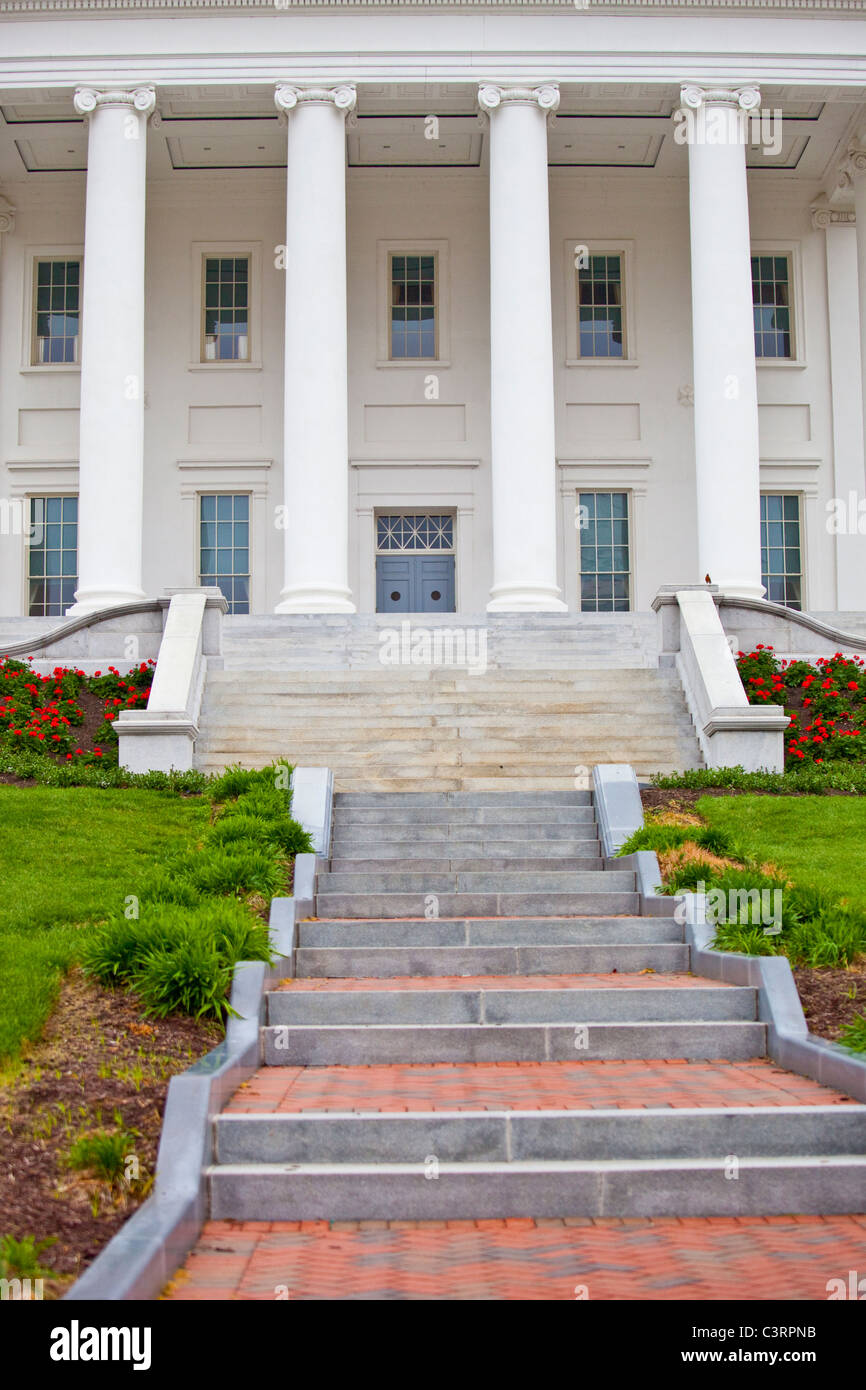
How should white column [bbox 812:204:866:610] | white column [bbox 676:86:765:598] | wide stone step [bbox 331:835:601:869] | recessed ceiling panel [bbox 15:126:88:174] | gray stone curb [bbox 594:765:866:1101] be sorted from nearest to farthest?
gray stone curb [bbox 594:765:866:1101] < wide stone step [bbox 331:835:601:869] < white column [bbox 676:86:765:598] < recessed ceiling panel [bbox 15:126:88:174] < white column [bbox 812:204:866:610]

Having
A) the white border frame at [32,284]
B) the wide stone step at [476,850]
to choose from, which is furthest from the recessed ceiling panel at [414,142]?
the wide stone step at [476,850]

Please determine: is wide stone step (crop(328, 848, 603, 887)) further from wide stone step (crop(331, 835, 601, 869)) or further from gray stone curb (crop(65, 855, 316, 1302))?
gray stone curb (crop(65, 855, 316, 1302))

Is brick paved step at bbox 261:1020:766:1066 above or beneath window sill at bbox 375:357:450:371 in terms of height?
beneath

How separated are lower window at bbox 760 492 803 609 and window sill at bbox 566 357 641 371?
159 inches

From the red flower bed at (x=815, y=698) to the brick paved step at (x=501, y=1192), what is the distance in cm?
986

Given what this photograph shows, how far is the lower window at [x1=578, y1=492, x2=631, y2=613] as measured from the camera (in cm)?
2723

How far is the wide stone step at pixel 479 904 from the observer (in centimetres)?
970

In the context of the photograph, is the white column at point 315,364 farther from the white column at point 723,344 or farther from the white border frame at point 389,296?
the white column at point 723,344

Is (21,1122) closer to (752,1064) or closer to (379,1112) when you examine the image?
(379,1112)

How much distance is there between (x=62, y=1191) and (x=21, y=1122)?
533mm

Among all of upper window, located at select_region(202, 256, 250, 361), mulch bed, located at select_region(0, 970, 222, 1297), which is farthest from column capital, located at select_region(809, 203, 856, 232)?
mulch bed, located at select_region(0, 970, 222, 1297)

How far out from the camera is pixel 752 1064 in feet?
23.6

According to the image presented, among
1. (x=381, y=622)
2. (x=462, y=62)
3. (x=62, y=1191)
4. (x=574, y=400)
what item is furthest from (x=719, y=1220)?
(x=574, y=400)

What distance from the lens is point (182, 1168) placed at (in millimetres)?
5426
